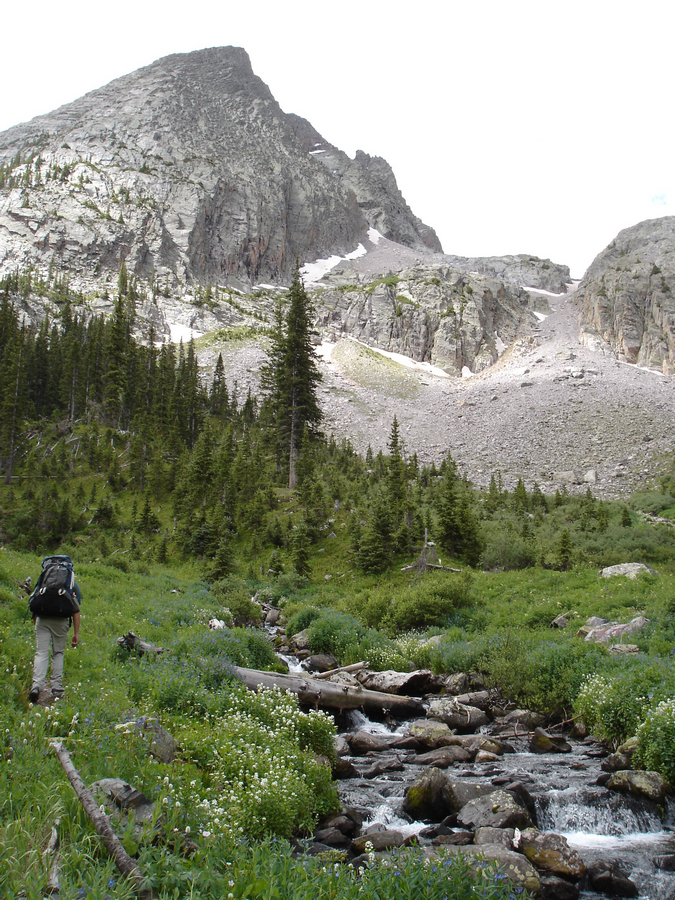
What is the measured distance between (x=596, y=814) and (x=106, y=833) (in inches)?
296

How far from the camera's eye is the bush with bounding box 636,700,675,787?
27.1ft

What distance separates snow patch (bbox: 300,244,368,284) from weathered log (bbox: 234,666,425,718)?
159m

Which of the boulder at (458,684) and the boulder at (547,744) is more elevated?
the boulder at (547,744)

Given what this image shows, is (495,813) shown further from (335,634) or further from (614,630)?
(335,634)

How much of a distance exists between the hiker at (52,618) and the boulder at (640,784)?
9.07 meters

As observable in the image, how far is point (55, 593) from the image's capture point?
26.6ft

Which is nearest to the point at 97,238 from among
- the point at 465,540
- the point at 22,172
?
the point at 22,172

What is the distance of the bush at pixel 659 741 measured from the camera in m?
8.27

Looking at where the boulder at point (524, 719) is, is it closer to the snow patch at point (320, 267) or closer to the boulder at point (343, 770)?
the boulder at point (343, 770)

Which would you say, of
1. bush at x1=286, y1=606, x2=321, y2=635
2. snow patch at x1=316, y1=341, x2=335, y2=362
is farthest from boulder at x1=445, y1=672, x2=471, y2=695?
snow patch at x1=316, y1=341, x2=335, y2=362

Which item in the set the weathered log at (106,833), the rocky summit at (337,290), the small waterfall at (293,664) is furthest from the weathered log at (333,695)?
the rocky summit at (337,290)

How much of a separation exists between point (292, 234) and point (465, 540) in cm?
17670

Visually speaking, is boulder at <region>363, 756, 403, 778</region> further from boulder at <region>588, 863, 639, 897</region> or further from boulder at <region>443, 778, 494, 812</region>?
boulder at <region>588, 863, 639, 897</region>

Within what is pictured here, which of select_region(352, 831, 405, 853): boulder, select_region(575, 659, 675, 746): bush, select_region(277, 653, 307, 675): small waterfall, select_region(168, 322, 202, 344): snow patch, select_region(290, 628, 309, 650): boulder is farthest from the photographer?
select_region(168, 322, 202, 344): snow patch
